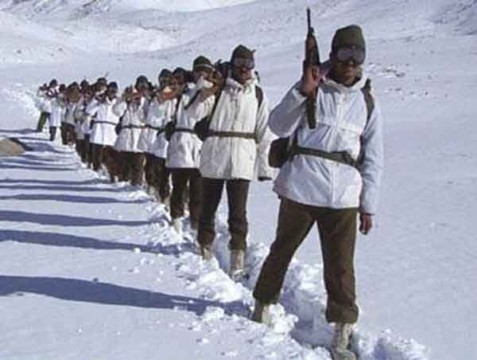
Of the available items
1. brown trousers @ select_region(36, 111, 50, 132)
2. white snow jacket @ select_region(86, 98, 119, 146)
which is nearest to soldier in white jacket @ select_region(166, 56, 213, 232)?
white snow jacket @ select_region(86, 98, 119, 146)

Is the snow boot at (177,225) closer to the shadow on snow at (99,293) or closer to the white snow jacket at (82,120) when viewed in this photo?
the shadow on snow at (99,293)

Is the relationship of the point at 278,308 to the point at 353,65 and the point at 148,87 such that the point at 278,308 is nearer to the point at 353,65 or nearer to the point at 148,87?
the point at 353,65

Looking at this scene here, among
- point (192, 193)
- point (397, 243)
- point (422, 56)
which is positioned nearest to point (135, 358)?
point (192, 193)

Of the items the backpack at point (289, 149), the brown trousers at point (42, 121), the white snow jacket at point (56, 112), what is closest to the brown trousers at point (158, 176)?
the backpack at point (289, 149)

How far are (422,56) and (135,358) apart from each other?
41799 millimetres

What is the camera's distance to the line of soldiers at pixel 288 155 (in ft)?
16.8

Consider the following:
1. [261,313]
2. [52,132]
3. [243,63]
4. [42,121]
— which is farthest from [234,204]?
[42,121]

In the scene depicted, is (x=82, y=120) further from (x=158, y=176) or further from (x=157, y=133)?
(x=157, y=133)

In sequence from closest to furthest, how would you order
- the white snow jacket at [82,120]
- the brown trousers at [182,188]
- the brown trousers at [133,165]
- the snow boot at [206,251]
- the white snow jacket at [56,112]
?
the snow boot at [206,251]
the brown trousers at [182,188]
the brown trousers at [133,165]
the white snow jacket at [82,120]
the white snow jacket at [56,112]

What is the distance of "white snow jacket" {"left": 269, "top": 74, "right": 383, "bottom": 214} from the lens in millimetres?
5117

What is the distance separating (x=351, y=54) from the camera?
4.99 meters

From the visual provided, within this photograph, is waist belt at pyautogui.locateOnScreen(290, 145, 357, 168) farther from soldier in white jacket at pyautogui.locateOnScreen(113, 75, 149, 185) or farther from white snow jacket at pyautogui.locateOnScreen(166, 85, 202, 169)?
soldier in white jacket at pyautogui.locateOnScreen(113, 75, 149, 185)

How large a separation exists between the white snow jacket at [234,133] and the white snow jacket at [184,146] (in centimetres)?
157

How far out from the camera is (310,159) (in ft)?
17.2
